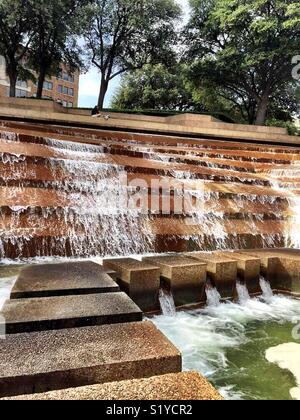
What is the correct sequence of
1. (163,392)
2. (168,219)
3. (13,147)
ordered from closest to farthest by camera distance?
(163,392), (168,219), (13,147)

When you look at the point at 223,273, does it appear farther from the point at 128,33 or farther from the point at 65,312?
the point at 128,33

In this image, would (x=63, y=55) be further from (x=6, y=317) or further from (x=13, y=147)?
(x=6, y=317)

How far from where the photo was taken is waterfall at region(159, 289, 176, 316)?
4467mm

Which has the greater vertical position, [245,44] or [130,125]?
[245,44]

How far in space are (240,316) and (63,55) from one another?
30222 millimetres

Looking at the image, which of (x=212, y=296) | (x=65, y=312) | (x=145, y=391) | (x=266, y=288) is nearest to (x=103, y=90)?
(x=266, y=288)

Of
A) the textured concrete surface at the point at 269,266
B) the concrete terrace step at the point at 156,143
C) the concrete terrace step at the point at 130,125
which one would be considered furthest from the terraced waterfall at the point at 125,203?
the concrete terrace step at the point at 130,125

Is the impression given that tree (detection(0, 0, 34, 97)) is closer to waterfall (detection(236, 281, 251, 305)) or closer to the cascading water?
the cascading water

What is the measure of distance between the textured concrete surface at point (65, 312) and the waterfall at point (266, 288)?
9.77 ft

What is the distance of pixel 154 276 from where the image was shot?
14.2 ft

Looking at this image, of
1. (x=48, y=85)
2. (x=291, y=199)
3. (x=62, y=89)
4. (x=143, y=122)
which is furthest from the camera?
(x=62, y=89)

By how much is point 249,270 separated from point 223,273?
0.50 meters

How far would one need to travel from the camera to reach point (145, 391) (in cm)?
189

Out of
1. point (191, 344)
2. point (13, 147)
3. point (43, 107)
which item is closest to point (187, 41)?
point (43, 107)
